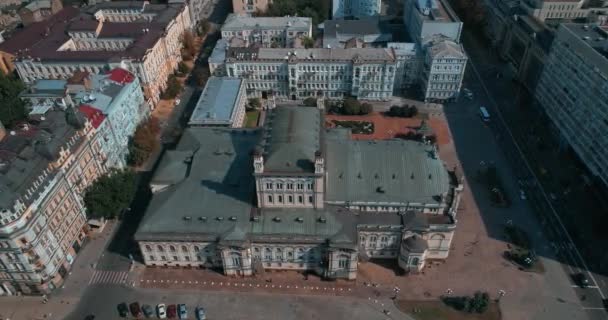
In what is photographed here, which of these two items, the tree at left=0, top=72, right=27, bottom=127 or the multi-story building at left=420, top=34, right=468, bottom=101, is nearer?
the tree at left=0, top=72, right=27, bottom=127

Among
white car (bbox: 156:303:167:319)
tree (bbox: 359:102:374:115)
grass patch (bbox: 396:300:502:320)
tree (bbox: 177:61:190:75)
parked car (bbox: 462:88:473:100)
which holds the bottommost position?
grass patch (bbox: 396:300:502:320)

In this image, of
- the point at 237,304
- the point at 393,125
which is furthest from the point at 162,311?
the point at 393,125

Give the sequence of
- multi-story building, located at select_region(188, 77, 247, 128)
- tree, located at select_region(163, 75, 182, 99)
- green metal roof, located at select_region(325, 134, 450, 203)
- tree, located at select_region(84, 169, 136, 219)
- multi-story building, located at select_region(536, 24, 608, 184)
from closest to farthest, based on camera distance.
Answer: green metal roof, located at select_region(325, 134, 450, 203) < tree, located at select_region(84, 169, 136, 219) < multi-story building, located at select_region(536, 24, 608, 184) < multi-story building, located at select_region(188, 77, 247, 128) < tree, located at select_region(163, 75, 182, 99)

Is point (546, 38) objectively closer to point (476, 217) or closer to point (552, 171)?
point (552, 171)

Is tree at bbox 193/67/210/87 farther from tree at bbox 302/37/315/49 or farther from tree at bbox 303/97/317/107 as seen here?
tree at bbox 302/37/315/49

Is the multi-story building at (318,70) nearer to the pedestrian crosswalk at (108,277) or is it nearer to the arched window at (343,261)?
the arched window at (343,261)

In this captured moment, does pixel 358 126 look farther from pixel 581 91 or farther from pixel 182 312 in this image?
pixel 182 312

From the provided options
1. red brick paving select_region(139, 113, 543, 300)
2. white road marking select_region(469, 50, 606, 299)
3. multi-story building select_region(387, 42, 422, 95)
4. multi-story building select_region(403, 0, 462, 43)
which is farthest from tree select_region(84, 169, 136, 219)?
multi-story building select_region(403, 0, 462, 43)
